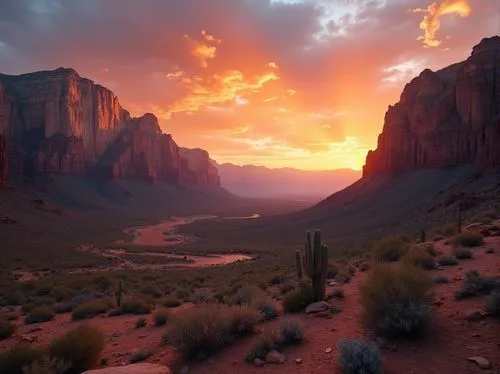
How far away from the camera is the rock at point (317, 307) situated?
10.1 m

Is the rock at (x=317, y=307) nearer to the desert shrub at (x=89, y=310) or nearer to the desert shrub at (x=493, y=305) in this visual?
the desert shrub at (x=493, y=305)

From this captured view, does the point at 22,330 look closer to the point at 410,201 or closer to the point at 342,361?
the point at 342,361

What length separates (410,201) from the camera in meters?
60.8

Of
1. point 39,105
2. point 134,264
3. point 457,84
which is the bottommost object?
point 134,264

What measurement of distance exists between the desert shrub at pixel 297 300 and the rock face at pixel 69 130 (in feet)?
369

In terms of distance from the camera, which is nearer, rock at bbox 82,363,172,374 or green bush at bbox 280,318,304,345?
rock at bbox 82,363,172,374

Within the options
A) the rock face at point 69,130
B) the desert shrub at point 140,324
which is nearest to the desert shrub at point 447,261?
the desert shrub at point 140,324

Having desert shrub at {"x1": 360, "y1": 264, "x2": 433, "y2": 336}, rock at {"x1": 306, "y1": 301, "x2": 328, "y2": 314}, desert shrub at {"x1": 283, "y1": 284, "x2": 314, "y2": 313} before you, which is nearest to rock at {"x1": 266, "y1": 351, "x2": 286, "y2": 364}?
desert shrub at {"x1": 360, "y1": 264, "x2": 433, "y2": 336}

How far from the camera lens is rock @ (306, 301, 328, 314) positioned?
10.1m

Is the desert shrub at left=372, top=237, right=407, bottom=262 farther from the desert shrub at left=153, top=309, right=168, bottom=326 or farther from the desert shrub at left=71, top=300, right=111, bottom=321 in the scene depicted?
the desert shrub at left=71, top=300, right=111, bottom=321

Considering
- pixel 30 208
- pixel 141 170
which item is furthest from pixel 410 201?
pixel 141 170

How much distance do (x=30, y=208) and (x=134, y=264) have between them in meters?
43.0

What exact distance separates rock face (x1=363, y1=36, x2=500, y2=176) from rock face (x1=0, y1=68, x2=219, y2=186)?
96288 millimetres

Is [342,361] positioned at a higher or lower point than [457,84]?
lower
